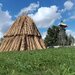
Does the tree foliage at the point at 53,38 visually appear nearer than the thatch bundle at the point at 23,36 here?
No

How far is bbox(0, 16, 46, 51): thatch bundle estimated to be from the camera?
73.6m

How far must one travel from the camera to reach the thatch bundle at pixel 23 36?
242 feet

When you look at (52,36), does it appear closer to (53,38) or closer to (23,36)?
(53,38)

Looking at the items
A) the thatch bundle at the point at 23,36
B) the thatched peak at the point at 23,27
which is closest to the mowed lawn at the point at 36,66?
the thatch bundle at the point at 23,36

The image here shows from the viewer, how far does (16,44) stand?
73.4 m

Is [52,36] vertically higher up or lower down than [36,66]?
higher up

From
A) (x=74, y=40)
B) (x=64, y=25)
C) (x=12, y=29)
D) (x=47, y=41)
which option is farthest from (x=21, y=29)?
(x=74, y=40)

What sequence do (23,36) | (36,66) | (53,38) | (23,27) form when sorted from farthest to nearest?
(53,38) → (23,27) → (23,36) → (36,66)

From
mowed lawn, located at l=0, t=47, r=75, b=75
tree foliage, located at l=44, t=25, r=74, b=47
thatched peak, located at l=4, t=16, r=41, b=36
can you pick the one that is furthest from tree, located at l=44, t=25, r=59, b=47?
mowed lawn, located at l=0, t=47, r=75, b=75

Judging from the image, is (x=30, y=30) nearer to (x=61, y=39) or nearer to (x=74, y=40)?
(x=61, y=39)

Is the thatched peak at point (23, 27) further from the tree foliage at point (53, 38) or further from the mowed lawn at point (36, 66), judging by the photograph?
the tree foliage at point (53, 38)

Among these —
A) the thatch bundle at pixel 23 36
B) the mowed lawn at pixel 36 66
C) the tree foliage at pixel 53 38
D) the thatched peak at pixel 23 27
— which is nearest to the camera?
the mowed lawn at pixel 36 66

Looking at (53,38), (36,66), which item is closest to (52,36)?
(53,38)

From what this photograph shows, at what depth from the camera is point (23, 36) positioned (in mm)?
74688
